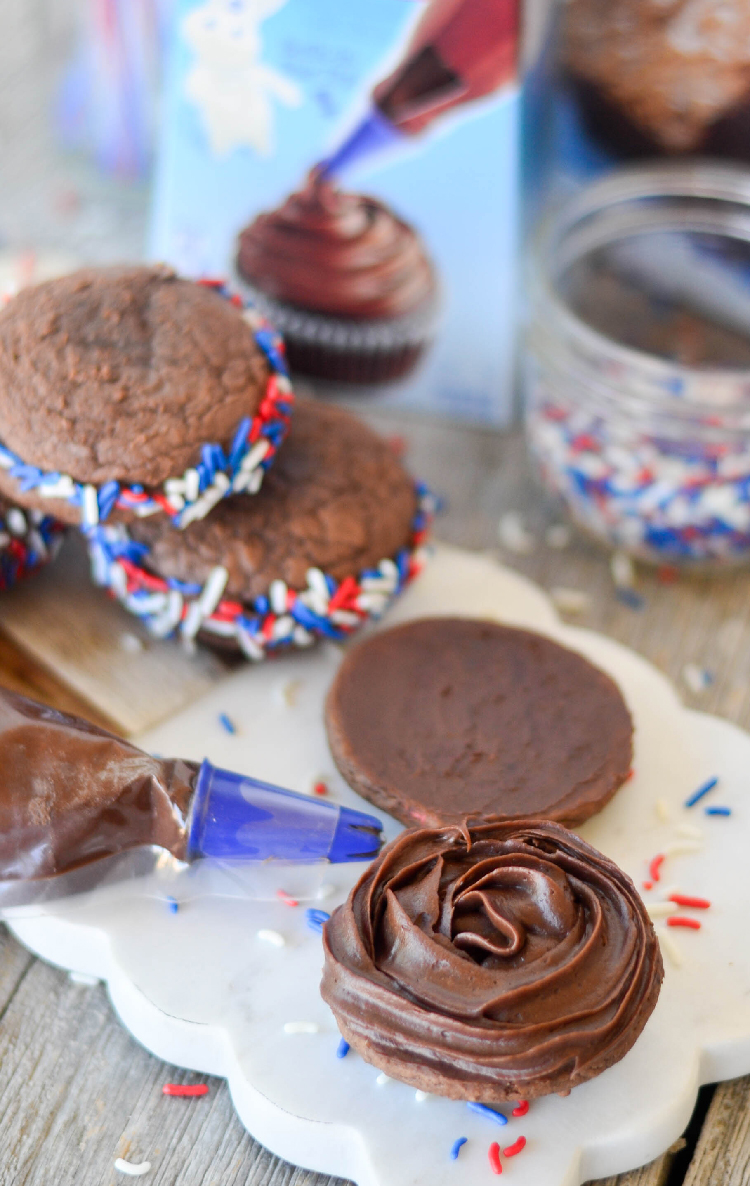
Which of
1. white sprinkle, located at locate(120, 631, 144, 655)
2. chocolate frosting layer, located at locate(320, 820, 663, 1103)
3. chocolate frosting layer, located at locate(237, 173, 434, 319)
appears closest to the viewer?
chocolate frosting layer, located at locate(320, 820, 663, 1103)

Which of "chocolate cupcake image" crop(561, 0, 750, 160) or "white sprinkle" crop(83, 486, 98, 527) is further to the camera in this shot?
"chocolate cupcake image" crop(561, 0, 750, 160)

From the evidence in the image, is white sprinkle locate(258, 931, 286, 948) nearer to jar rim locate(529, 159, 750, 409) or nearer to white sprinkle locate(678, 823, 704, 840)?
white sprinkle locate(678, 823, 704, 840)

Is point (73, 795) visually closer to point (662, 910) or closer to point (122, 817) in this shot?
point (122, 817)

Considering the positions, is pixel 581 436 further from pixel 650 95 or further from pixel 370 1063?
pixel 370 1063

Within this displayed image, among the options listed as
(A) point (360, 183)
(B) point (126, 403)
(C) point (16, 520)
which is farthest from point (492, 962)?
(A) point (360, 183)

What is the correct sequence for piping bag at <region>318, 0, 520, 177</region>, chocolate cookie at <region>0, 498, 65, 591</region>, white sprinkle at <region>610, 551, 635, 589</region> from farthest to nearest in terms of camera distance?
1. white sprinkle at <region>610, 551, 635, 589</region>
2. piping bag at <region>318, 0, 520, 177</region>
3. chocolate cookie at <region>0, 498, 65, 591</region>

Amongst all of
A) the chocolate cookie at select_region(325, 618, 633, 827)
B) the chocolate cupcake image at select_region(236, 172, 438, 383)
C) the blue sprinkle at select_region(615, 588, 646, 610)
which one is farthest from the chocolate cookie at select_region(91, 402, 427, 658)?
the chocolate cupcake image at select_region(236, 172, 438, 383)
